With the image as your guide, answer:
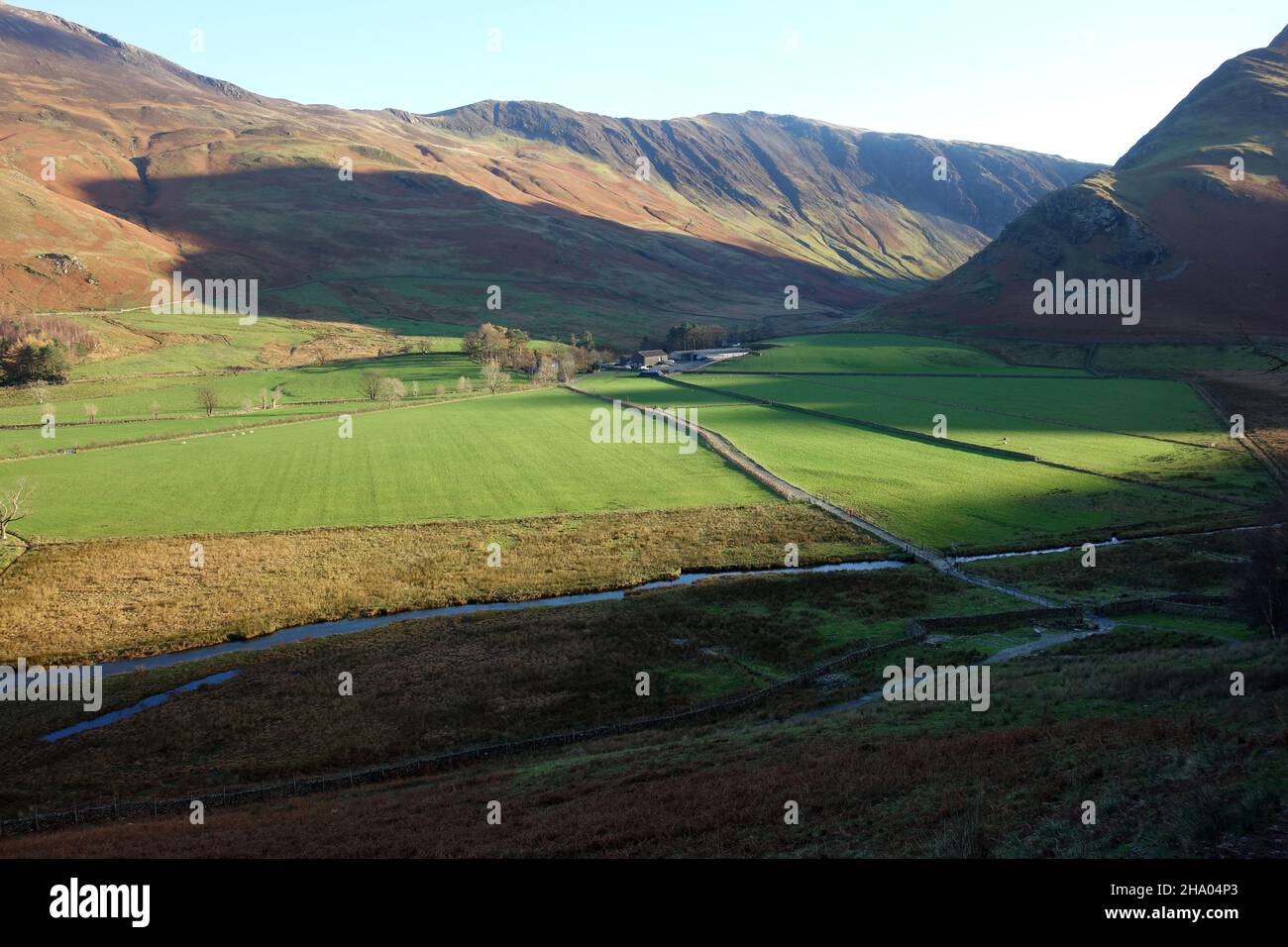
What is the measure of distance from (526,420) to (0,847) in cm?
9505

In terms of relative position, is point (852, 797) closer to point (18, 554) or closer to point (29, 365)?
point (18, 554)

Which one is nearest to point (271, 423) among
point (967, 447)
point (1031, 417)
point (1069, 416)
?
point (967, 447)

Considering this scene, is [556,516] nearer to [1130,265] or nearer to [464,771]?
[464,771]

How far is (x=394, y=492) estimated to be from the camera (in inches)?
3113

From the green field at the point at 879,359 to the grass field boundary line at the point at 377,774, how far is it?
405 ft

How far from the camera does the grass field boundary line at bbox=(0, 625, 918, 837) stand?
29.7 m

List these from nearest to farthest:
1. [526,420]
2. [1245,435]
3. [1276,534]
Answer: [1276,534] < [1245,435] < [526,420]

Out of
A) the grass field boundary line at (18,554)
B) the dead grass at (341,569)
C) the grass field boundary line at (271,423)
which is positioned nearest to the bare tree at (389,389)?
the grass field boundary line at (271,423)

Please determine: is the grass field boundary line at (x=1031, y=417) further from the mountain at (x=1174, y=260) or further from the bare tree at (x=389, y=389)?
the bare tree at (x=389, y=389)

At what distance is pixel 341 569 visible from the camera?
5862 cm

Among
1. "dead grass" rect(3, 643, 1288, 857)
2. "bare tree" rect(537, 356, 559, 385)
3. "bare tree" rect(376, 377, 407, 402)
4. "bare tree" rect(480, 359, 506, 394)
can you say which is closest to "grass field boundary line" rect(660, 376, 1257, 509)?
"bare tree" rect(537, 356, 559, 385)

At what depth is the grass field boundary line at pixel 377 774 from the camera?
2967cm

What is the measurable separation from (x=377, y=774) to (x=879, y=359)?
145 metres
